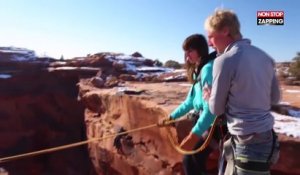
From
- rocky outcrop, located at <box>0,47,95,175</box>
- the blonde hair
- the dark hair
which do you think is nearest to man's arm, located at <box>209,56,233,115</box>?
the blonde hair

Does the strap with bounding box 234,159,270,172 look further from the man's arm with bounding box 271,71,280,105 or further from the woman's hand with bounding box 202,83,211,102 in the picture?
the woman's hand with bounding box 202,83,211,102

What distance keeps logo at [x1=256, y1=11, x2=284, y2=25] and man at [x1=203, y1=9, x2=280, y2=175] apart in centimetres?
632

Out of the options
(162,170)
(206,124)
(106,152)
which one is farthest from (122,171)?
(206,124)

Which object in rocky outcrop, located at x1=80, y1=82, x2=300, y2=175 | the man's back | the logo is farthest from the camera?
the logo

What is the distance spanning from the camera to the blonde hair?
2180mm

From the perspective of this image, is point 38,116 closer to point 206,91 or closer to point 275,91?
point 206,91

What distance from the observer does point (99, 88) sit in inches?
395

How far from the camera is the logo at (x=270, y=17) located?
27.2 ft

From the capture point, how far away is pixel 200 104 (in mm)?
3096

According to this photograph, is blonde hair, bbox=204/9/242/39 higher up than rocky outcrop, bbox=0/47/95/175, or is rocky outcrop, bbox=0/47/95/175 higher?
blonde hair, bbox=204/9/242/39

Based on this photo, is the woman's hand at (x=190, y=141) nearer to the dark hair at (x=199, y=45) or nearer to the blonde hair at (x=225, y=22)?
the dark hair at (x=199, y=45)

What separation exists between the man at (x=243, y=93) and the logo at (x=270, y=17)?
6316 mm

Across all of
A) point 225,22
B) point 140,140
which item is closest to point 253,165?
point 225,22

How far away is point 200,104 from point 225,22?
106cm
